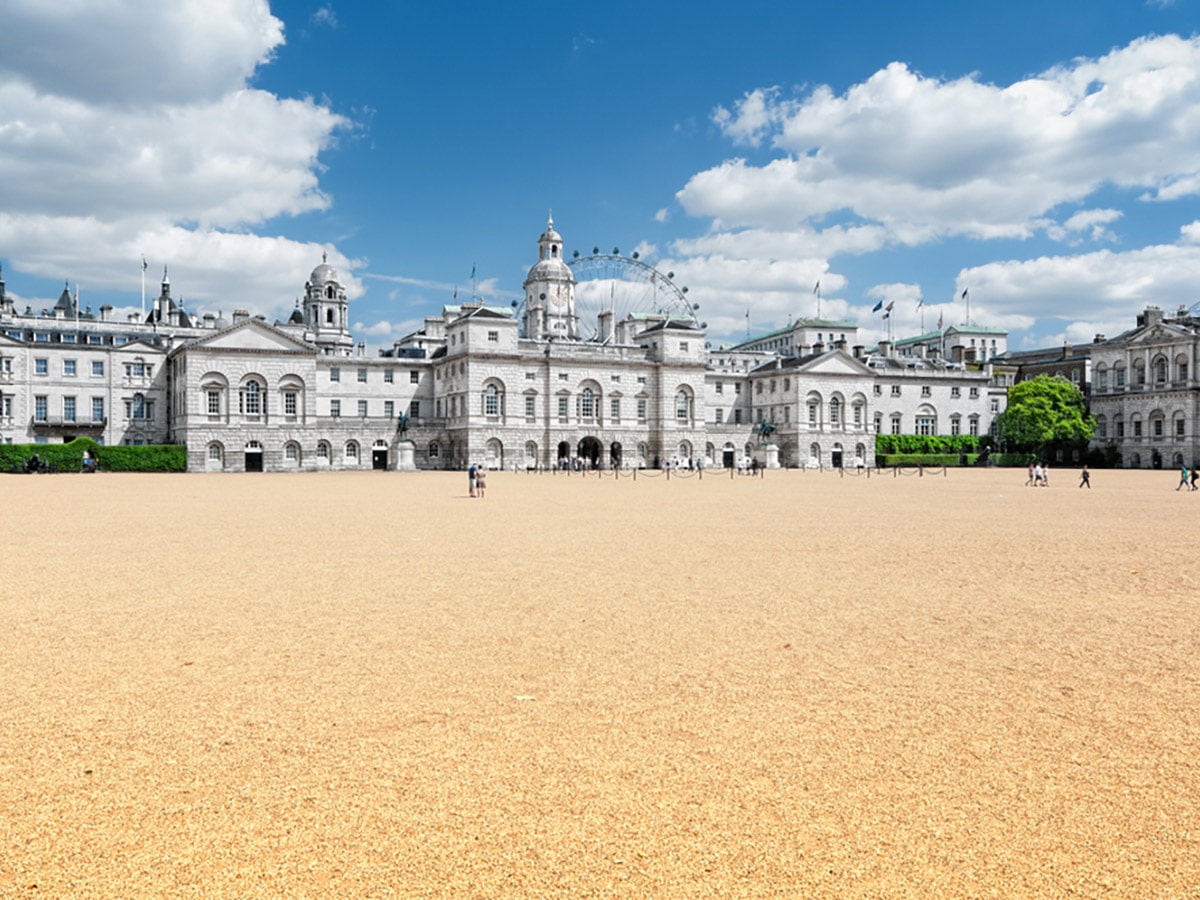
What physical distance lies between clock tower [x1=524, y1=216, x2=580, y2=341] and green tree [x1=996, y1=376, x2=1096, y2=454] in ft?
166

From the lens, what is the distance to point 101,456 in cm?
7100

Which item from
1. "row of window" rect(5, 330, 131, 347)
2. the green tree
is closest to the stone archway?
the green tree

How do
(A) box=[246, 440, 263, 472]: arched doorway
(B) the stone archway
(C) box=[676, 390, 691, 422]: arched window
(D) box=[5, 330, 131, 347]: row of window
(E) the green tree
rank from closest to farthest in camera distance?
1. (A) box=[246, 440, 263, 472]: arched doorway
2. (D) box=[5, 330, 131, 347]: row of window
3. (B) the stone archway
4. (E) the green tree
5. (C) box=[676, 390, 691, 422]: arched window

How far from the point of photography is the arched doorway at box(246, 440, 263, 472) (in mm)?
80188

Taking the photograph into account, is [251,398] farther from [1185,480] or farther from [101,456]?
[1185,480]

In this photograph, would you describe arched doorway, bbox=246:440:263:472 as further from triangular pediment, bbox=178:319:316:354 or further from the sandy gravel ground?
the sandy gravel ground

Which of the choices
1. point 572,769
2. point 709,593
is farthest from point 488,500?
point 572,769

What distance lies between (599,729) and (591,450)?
3418 inches

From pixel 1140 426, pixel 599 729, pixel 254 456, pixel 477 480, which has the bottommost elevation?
pixel 599 729

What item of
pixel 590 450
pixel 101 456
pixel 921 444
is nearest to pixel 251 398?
pixel 101 456

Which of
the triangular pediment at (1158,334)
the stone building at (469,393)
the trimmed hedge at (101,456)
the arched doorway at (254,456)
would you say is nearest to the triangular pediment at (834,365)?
the stone building at (469,393)

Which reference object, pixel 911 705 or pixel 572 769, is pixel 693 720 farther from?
pixel 911 705

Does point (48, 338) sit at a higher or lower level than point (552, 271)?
lower

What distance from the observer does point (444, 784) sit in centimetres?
731
